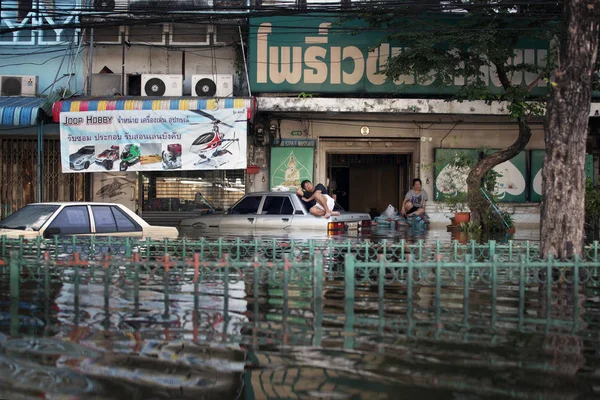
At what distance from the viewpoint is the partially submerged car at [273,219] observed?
13.5 meters

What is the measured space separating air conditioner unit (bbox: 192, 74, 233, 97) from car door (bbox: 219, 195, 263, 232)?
519 cm

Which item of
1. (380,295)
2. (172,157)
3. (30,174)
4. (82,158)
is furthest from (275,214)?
(30,174)

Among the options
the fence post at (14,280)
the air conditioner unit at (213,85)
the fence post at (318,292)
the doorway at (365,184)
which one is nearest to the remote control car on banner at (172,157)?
the air conditioner unit at (213,85)

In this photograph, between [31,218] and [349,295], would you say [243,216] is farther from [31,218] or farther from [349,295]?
[349,295]

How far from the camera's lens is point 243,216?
47.6 feet

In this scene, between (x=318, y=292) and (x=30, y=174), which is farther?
(x=30, y=174)

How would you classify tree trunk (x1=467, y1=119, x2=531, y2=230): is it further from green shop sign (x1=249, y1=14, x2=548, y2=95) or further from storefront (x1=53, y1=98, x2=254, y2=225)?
storefront (x1=53, y1=98, x2=254, y2=225)

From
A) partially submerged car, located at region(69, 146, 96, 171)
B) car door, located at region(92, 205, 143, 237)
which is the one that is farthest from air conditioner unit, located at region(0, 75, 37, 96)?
car door, located at region(92, 205, 143, 237)

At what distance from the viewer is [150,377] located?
15.8ft

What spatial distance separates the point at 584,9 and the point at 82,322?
6.64 metres

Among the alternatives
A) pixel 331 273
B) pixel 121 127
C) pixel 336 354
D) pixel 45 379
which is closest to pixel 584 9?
pixel 331 273

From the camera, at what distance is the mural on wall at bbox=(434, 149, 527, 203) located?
19.6m

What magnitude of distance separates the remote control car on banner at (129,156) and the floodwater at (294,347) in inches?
393

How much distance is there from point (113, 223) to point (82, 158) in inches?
277
